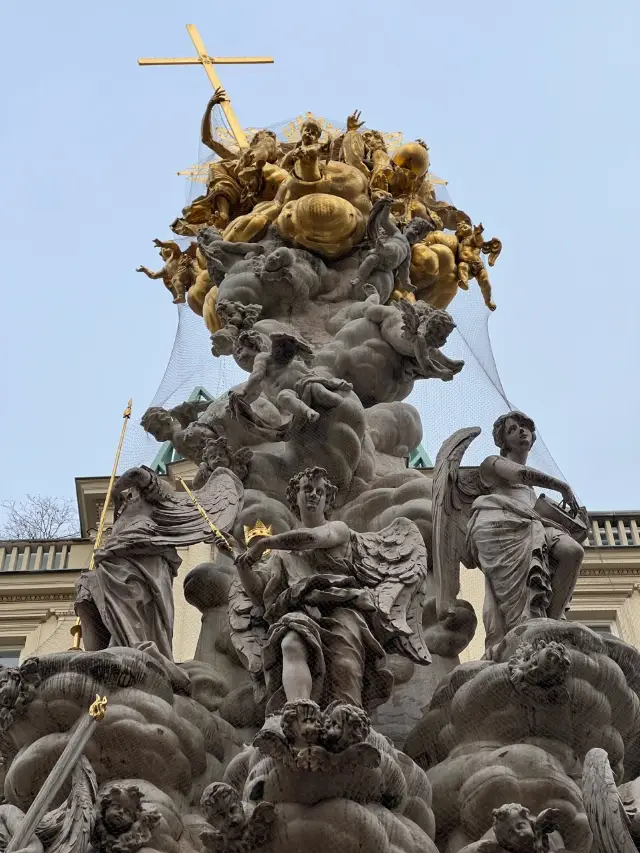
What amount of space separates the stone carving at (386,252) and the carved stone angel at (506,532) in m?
A: 3.23

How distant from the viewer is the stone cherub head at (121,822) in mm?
7691

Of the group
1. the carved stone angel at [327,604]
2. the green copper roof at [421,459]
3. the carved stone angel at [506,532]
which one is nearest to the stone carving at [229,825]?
the carved stone angel at [327,604]

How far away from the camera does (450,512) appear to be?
10.1m

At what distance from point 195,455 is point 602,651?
4118 millimetres

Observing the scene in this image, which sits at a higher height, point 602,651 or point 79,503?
point 79,503

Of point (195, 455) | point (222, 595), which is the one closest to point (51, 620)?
point (195, 455)

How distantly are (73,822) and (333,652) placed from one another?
1.61 m

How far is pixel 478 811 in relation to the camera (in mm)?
8039

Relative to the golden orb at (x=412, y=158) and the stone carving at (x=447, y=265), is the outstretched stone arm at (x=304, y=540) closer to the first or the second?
the stone carving at (x=447, y=265)

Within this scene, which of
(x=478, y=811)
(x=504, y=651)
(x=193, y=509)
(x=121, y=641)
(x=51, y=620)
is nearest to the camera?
(x=478, y=811)

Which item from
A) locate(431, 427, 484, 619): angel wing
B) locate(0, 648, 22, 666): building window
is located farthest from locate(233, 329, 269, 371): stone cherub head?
locate(0, 648, 22, 666): building window

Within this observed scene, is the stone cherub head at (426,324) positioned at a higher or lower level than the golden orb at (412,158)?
lower

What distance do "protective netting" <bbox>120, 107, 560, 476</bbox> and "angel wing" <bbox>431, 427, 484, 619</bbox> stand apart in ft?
4.75

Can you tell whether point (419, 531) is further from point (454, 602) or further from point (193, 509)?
point (193, 509)
